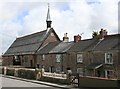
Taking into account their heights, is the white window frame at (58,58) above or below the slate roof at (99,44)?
below

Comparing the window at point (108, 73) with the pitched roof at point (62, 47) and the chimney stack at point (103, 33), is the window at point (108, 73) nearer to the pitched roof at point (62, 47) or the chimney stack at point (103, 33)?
the chimney stack at point (103, 33)

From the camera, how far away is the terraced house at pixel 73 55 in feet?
127

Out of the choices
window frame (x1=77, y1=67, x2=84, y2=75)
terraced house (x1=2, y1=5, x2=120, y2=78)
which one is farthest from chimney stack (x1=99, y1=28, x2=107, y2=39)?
window frame (x1=77, y1=67, x2=84, y2=75)

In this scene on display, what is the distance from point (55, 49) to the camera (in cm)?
5669

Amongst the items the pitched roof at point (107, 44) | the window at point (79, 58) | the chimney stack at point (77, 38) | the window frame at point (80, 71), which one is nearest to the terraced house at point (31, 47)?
the chimney stack at point (77, 38)

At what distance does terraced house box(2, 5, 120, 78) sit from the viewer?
3884 cm

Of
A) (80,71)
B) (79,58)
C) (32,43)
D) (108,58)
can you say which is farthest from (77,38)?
(32,43)

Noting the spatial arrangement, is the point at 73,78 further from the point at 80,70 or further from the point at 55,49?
the point at 55,49

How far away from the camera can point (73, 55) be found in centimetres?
4828

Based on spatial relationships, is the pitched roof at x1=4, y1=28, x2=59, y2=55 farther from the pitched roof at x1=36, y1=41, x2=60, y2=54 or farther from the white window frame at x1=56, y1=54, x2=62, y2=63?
the white window frame at x1=56, y1=54, x2=62, y2=63

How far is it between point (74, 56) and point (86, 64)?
438cm

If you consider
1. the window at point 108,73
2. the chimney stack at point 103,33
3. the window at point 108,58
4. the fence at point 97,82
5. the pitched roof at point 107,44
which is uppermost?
the chimney stack at point 103,33

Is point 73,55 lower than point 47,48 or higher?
lower

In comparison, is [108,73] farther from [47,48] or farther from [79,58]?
[47,48]
